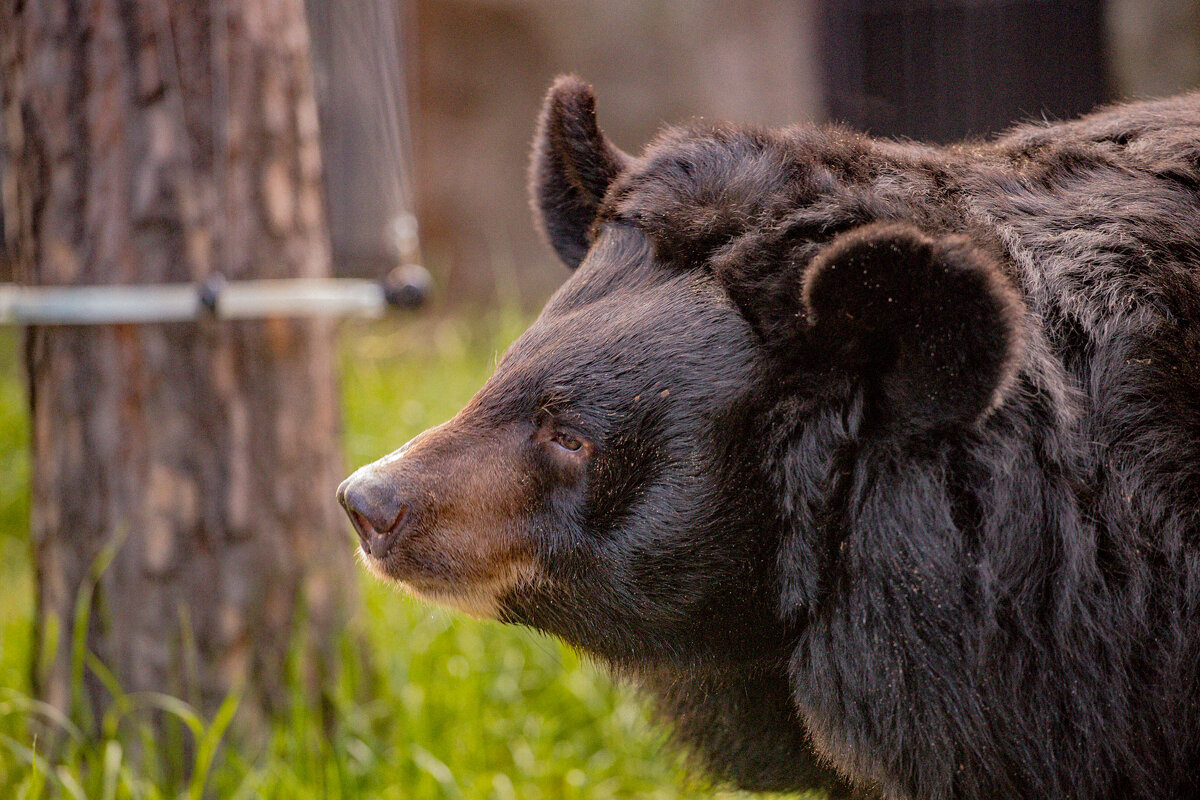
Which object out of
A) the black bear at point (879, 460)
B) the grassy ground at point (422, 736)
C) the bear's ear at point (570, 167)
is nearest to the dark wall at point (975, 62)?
the grassy ground at point (422, 736)

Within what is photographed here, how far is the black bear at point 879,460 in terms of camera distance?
1.68 m

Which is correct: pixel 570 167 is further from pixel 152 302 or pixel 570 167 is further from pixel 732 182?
pixel 152 302

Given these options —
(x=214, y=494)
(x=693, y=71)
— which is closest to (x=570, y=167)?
(x=214, y=494)

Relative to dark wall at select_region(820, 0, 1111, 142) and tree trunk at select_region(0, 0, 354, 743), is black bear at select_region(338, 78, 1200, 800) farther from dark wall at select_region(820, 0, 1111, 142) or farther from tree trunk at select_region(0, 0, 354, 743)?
dark wall at select_region(820, 0, 1111, 142)

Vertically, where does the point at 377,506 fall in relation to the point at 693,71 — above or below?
below

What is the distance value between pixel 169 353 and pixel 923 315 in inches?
Answer: 76.7

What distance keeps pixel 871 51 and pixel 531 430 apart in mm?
5986

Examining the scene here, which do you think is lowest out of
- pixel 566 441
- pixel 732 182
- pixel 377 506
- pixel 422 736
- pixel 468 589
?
pixel 422 736

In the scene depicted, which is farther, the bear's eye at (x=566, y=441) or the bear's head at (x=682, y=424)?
the bear's eye at (x=566, y=441)

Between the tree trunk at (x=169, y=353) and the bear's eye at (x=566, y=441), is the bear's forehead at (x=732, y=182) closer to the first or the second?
the bear's eye at (x=566, y=441)

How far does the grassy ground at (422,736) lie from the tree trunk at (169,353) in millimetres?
178

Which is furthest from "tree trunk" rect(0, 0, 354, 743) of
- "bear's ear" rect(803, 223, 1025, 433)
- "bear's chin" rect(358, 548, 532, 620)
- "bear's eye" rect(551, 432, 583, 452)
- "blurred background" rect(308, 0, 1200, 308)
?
"blurred background" rect(308, 0, 1200, 308)

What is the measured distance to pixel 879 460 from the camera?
5.61ft

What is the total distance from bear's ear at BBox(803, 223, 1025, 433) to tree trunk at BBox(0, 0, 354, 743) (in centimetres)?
173
